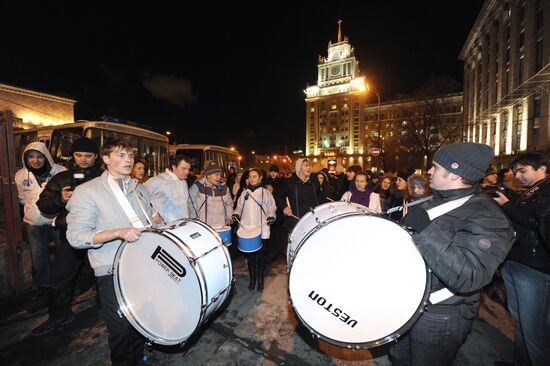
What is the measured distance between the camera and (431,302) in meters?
1.83

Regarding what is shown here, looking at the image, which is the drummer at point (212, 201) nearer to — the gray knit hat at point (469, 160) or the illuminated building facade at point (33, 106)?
the gray knit hat at point (469, 160)

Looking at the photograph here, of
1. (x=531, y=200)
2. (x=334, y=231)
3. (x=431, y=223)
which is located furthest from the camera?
(x=531, y=200)

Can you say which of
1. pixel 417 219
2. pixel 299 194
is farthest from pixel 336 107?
pixel 417 219

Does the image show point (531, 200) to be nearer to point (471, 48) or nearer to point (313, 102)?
point (471, 48)

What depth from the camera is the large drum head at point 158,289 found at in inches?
82.4

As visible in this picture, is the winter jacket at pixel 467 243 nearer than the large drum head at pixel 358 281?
Yes

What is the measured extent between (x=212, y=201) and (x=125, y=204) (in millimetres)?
2345

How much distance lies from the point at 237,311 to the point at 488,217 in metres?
3.44

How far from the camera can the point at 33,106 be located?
3017 centimetres

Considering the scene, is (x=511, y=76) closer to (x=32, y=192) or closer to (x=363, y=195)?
(x=363, y=195)

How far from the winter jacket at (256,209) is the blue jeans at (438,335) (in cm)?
298

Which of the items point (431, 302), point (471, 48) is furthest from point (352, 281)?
point (471, 48)

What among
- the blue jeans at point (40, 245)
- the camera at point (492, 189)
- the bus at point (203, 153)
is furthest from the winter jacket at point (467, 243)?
the bus at point (203, 153)

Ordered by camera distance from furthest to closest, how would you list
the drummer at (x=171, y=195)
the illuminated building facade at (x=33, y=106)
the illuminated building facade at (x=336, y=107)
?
the illuminated building facade at (x=336, y=107), the illuminated building facade at (x=33, y=106), the drummer at (x=171, y=195)
